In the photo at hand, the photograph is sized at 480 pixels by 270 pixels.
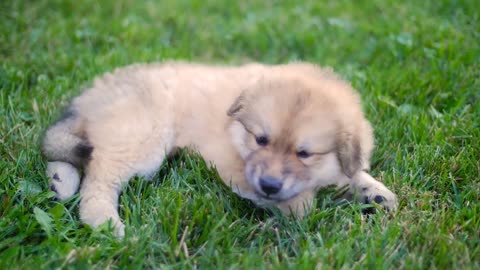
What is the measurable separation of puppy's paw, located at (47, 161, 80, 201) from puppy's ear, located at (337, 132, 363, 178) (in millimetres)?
1444

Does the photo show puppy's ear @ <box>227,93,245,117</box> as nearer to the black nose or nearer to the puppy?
the puppy

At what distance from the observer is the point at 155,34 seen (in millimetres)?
4973

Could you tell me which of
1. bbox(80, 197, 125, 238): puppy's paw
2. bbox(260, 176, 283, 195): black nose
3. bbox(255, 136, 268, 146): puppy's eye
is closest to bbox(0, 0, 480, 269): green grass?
bbox(80, 197, 125, 238): puppy's paw

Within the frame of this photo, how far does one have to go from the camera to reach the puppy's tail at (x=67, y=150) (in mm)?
2832

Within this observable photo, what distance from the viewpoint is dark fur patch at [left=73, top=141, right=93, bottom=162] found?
289 centimetres

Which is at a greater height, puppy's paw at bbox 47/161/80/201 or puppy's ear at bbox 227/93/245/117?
puppy's ear at bbox 227/93/245/117

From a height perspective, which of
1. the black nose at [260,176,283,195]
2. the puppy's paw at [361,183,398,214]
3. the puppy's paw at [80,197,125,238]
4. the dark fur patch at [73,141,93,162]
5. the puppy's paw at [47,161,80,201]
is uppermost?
the dark fur patch at [73,141,93,162]

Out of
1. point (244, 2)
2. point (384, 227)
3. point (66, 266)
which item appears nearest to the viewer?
point (66, 266)

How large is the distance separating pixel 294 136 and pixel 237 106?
1.33 feet

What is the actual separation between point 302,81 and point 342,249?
3.17 feet

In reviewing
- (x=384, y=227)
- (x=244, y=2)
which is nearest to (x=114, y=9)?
(x=244, y=2)

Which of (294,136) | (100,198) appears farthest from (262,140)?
(100,198)

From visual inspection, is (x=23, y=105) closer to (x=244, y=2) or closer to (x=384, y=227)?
(x=384, y=227)

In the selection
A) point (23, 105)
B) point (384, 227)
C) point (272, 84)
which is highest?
point (272, 84)
